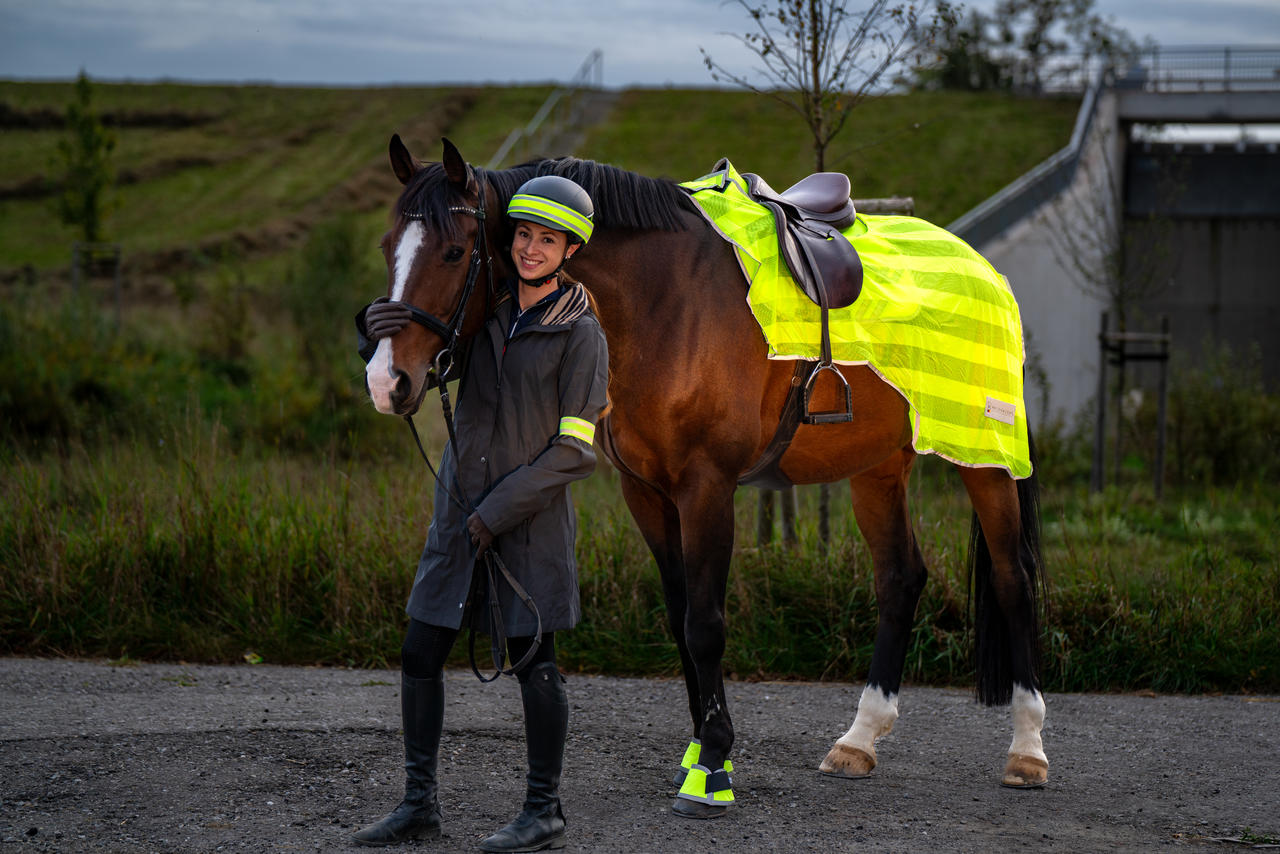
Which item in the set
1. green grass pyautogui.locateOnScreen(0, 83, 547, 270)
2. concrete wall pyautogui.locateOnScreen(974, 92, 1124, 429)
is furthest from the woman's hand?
green grass pyautogui.locateOnScreen(0, 83, 547, 270)

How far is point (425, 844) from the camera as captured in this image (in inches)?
143

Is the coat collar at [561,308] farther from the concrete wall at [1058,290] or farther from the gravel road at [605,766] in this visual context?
the concrete wall at [1058,290]

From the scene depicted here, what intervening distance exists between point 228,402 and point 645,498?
1177 cm

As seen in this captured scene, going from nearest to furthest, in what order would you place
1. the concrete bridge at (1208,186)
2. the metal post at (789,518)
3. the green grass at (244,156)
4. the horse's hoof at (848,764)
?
the horse's hoof at (848,764) < the metal post at (789,518) < the concrete bridge at (1208,186) < the green grass at (244,156)

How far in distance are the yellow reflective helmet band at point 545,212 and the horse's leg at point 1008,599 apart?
2278mm


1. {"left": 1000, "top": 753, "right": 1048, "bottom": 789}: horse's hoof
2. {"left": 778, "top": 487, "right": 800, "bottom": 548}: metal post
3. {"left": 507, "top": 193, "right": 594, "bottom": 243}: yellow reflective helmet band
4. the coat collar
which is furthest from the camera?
{"left": 778, "top": 487, "right": 800, "bottom": 548}: metal post

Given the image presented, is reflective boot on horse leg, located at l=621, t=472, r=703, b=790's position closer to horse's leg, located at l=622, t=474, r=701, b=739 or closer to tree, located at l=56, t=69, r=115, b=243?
horse's leg, located at l=622, t=474, r=701, b=739

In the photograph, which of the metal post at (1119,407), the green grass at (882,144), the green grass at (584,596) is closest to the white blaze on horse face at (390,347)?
the green grass at (584,596)

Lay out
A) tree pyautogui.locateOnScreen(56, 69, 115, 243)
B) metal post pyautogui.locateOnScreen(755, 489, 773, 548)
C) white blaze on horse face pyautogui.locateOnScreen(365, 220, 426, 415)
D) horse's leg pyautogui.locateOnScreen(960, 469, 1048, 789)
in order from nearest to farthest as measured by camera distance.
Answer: white blaze on horse face pyautogui.locateOnScreen(365, 220, 426, 415) → horse's leg pyautogui.locateOnScreen(960, 469, 1048, 789) → metal post pyautogui.locateOnScreen(755, 489, 773, 548) → tree pyautogui.locateOnScreen(56, 69, 115, 243)

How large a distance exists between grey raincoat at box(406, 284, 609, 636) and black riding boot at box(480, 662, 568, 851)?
0.63 feet

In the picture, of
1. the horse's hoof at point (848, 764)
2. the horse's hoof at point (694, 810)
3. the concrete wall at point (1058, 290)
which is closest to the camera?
the horse's hoof at point (694, 810)

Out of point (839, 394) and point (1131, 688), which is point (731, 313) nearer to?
point (839, 394)

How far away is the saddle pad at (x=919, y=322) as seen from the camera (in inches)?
168

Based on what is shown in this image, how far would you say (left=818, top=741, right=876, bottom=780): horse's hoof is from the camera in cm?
457
